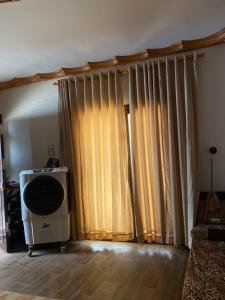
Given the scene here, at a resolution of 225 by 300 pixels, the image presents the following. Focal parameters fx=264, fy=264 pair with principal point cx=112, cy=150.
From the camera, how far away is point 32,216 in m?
3.07

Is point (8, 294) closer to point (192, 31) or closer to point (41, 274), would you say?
point (41, 274)

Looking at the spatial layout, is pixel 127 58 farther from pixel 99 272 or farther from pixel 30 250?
pixel 30 250

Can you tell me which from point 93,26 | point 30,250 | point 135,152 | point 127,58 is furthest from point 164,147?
point 30,250

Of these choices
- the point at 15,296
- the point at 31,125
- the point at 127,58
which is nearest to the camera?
the point at 15,296

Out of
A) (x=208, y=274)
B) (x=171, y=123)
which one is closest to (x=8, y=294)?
(x=208, y=274)

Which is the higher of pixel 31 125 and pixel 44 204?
pixel 31 125

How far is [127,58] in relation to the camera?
3.17 metres

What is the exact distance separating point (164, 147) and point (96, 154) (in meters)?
0.89

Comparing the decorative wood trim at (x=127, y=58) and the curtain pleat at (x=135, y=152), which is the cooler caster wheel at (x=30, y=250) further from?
the decorative wood trim at (x=127, y=58)

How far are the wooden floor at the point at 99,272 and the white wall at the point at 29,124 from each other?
4.39ft

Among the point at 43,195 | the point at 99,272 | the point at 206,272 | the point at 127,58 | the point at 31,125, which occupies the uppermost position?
the point at 127,58

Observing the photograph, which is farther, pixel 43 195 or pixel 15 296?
pixel 43 195

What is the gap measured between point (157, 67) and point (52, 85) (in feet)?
5.06

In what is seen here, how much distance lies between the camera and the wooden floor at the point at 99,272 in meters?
2.26
